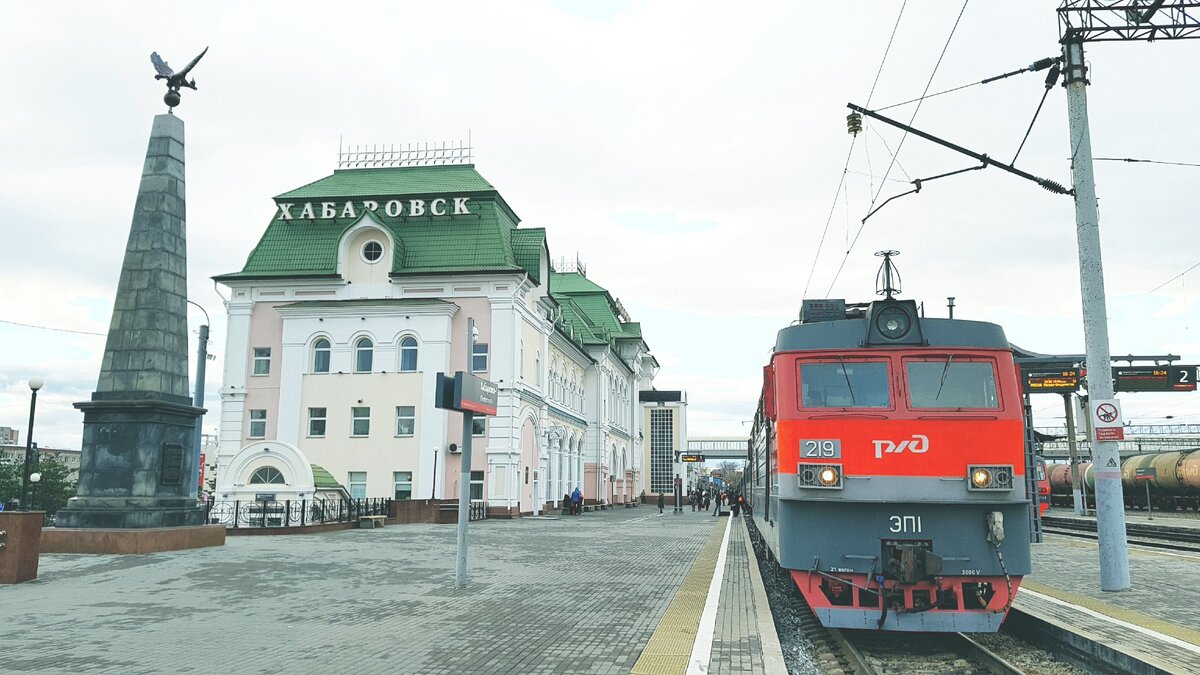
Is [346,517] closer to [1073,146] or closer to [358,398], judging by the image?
[358,398]

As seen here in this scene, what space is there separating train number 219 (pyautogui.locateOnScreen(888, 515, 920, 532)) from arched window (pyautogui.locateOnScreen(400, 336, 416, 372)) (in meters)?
31.2

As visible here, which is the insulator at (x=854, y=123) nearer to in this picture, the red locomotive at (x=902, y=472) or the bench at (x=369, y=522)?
the red locomotive at (x=902, y=472)

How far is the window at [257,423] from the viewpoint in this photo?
38.5 meters

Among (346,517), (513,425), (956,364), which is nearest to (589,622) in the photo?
(956,364)

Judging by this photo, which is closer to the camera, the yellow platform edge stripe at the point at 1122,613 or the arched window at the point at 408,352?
the yellow platform edge stripe at the point at 1122,613

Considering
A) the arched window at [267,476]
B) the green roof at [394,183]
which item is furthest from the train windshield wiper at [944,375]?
the green roof at [394,183]

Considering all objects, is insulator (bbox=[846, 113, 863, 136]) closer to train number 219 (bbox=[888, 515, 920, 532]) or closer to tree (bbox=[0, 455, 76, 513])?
train number 219 (bbox=[888, 515, 920, 532])

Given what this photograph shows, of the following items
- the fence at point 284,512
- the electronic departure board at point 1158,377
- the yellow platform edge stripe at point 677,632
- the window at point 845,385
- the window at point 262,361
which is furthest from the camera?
the window at point 262,361

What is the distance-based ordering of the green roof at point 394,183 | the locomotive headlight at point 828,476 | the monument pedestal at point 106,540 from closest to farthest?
the locomotive headlight at point 828,476
the monument pedestal at point 106,540
the green roof at point 394,183

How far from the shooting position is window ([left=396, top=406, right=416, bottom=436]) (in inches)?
1460

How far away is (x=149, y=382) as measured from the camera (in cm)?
1738

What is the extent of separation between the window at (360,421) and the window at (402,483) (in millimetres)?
2233

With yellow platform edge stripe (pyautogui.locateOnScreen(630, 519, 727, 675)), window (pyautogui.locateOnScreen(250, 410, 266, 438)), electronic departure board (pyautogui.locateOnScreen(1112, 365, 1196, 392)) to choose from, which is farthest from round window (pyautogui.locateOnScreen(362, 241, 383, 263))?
electronic departure board (pyautogui.locateOnScreen(1112, 365, 1196, 392))

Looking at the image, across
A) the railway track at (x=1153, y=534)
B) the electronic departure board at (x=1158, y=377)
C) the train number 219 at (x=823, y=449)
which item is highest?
the electronic departure board at (x=1158, y=377)
